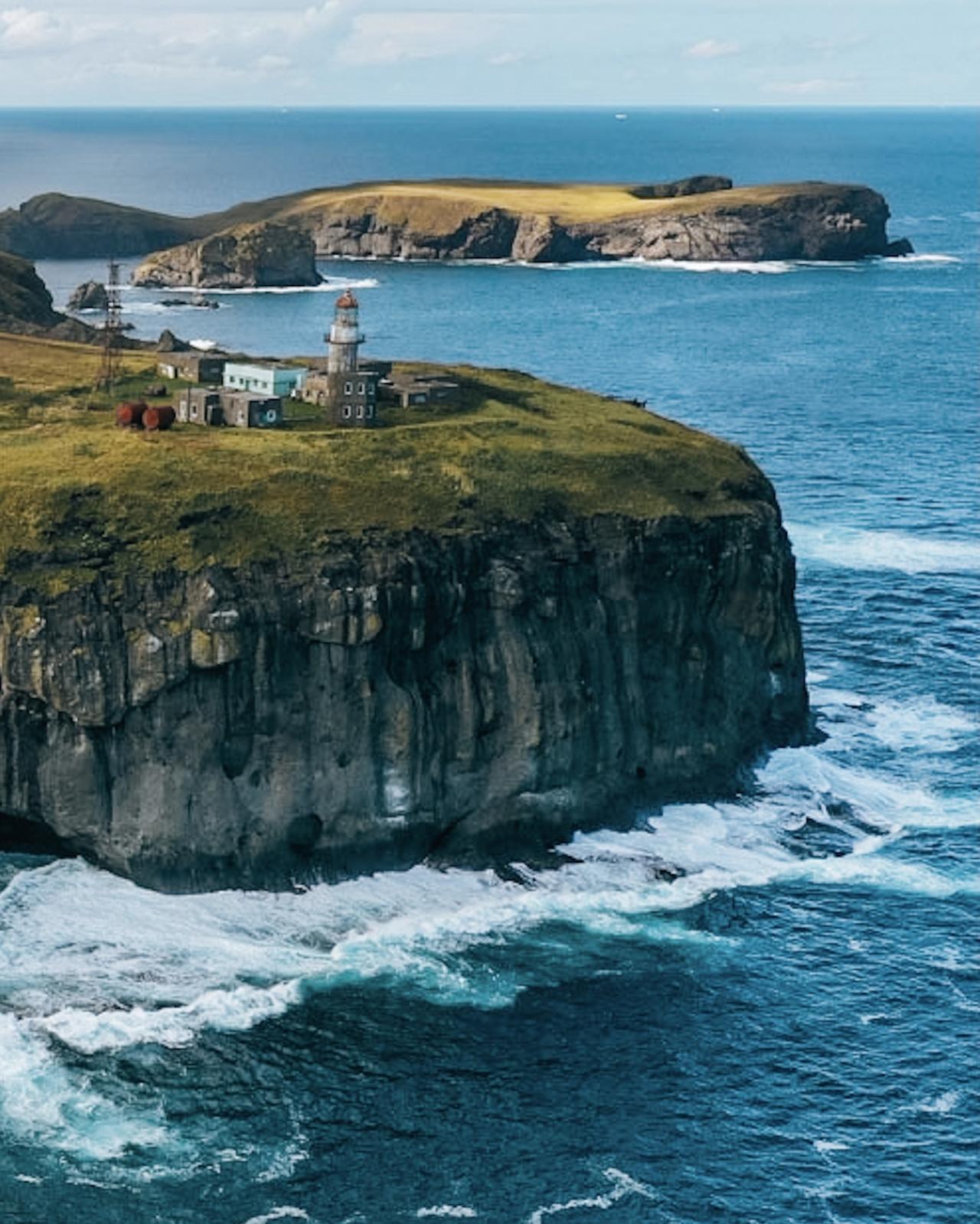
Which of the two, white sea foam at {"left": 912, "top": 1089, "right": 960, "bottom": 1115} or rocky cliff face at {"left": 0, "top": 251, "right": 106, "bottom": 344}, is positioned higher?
rocky cliff face at {"left": 0, "top": 251, "right": 106, "bottom": 344}

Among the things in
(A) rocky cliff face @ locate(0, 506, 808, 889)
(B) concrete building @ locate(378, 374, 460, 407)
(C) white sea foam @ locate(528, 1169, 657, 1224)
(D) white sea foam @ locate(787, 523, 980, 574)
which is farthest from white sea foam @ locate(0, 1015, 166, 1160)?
(D) white sea foam @ locate(787, 523, 980, 574)

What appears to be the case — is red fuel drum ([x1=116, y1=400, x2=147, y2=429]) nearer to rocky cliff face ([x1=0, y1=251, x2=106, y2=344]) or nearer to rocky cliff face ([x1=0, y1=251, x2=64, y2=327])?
rocky cliff face ([x1=0, y1=251, x2=106, y2=344])

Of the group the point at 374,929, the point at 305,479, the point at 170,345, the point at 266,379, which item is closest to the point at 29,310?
the point at 170,345

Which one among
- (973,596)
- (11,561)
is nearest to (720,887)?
(11,561)

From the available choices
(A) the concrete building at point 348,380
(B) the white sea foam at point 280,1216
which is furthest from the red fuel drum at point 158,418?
(B) the white sea foam at point 280,1216

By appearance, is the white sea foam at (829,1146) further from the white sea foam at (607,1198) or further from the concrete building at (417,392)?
the concrete building at (417,392)

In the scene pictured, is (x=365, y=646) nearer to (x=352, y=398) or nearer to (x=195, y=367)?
(x=352, y=398)
